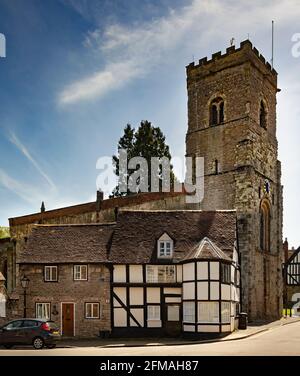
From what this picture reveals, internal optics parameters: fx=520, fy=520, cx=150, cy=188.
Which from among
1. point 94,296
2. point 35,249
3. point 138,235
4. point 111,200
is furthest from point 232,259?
point 111,200

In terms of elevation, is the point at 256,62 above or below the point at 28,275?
above

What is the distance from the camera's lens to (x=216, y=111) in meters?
41.9

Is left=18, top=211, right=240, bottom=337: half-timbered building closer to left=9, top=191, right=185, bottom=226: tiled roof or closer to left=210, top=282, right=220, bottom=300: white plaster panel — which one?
left=210, top=282, right=220, bottom=300: white plaster panel

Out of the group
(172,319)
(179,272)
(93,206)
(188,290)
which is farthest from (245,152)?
(172,319)

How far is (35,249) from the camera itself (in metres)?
30.5

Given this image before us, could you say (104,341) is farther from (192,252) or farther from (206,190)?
(206,190)

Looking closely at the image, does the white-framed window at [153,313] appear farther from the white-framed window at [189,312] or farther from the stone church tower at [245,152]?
the stone church tower at [245,152]

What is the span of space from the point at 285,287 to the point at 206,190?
18245 millimetres

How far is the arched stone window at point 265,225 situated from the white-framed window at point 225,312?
1225 cm

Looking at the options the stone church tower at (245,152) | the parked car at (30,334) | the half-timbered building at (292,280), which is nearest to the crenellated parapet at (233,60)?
the stone church tower at (245,152)

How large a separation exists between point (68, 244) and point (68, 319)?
436 centimetres

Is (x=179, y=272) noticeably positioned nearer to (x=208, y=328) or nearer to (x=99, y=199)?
(x=208, y=328)
